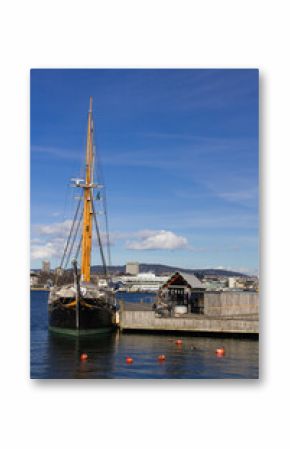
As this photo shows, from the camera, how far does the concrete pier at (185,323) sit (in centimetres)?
1650

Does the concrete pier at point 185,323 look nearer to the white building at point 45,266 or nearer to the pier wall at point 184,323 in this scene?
the pier wall at point 184,323

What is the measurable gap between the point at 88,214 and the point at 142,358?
4.62 m

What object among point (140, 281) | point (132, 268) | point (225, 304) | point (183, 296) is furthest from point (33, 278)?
point (183, 296)

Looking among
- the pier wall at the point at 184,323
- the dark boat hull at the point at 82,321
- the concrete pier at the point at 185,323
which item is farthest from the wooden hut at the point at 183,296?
the dark boat hull at the point at 82,321

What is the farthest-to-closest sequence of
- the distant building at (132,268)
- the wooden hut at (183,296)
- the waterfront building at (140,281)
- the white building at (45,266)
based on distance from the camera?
the wooden hut at (183,296) < the waterfront building at (140,281) < the distant building at (132,268) < the white building at (45,266)

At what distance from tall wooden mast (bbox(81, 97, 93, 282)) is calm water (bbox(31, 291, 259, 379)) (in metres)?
2.22

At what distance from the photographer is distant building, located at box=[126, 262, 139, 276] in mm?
13306

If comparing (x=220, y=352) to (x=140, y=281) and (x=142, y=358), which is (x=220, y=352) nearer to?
(x=142, y=358)

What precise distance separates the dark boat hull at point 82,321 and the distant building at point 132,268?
17.5 feet

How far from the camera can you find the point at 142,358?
47.7ft

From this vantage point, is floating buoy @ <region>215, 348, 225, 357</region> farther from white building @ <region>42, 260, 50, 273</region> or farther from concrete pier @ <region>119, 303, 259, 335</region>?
white building @ <region>42, 260, 50, 273</region>

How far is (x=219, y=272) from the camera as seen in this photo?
13.1 meters
